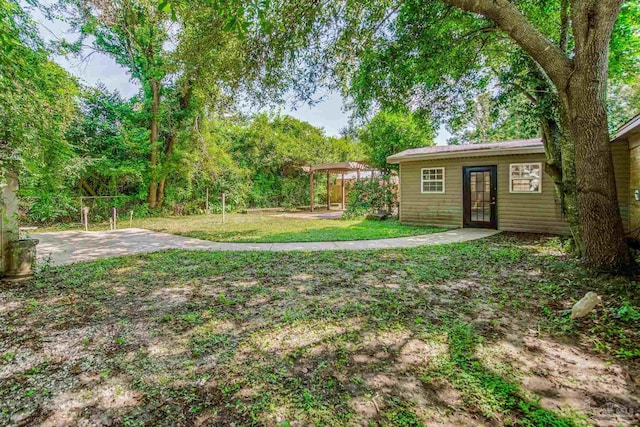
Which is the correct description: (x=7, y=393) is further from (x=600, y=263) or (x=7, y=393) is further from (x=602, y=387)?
(x=600, y=263)

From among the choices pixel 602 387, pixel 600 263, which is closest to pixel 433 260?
pixel 600 263

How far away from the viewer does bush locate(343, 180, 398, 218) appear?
42.4 ft

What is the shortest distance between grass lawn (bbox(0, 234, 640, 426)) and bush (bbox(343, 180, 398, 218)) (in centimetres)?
859

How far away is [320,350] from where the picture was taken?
93.4 inches

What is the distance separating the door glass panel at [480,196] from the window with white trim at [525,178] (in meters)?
0.61

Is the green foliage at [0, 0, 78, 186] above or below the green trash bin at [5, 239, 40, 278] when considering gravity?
above

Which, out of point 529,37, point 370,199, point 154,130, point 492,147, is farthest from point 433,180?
point 154,130

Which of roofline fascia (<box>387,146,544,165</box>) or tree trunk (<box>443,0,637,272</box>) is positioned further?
roofline fascia (<box>387,146,544,165</box>)

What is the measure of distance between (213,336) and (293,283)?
156 cm

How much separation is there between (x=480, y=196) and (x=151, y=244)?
905 cm

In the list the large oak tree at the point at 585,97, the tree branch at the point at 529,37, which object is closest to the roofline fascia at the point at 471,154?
the large oak tree at the point at 585,97

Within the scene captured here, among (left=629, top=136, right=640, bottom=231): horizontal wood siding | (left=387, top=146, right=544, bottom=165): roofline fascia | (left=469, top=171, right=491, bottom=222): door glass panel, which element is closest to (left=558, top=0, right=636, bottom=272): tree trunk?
(left=629, top=136, right=640, bottom=231): horizontal wood siding

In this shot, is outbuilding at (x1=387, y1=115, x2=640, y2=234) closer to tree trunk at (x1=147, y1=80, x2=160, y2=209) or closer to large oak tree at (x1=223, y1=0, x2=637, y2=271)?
large oak tree at (x1=223, y1=0, x2=637, y2=271)

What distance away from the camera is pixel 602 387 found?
190 cm
